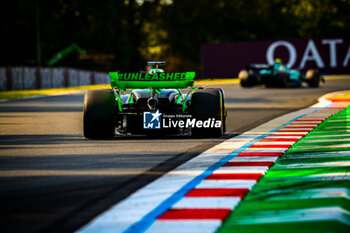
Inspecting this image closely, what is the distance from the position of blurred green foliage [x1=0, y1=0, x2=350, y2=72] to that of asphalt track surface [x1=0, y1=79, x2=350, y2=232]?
45.6 metres

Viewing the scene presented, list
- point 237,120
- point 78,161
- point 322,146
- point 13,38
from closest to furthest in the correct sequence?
1. point 78,161
2. point 322,146
3. point 237,120
4. point 13,38

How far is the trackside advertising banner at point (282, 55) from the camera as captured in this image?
48594mm

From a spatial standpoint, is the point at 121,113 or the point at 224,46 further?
the point at 224,46

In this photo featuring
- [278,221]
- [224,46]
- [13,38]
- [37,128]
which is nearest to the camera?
[278,221]

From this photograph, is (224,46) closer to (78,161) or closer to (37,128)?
(37,128)

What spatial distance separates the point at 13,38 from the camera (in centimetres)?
5862

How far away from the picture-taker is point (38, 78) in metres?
45.8

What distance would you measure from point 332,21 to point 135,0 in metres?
20.7

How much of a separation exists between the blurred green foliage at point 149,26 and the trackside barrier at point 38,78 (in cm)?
756

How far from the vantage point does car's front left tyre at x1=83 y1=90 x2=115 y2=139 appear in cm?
1160

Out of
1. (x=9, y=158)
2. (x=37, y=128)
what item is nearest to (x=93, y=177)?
(x=9, y=158)

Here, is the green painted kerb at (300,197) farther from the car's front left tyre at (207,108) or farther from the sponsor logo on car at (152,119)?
the sponsor logo on car at (152,119)

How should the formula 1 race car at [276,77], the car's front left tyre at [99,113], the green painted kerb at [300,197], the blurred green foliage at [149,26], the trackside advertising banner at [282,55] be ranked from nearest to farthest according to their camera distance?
the green painted kerb at [300,197], the car's front left tyre at [99,113], the formula 1 race car at [276,77], the trackside advertising banner at [282,55], the blurred green foliage at [149,26]

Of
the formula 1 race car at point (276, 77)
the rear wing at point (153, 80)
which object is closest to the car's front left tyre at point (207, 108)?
the rear wing at point (153, 80)
